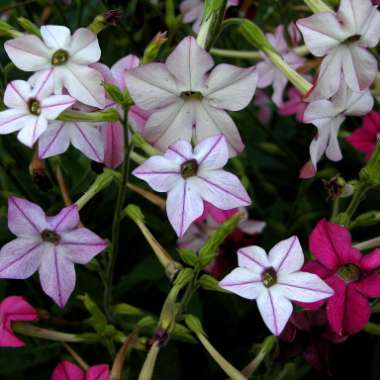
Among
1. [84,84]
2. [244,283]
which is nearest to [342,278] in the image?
[244,283]

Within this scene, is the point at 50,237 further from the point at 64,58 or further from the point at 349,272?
the point at 349,272

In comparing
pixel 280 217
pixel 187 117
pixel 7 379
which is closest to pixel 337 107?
pixel 187 117

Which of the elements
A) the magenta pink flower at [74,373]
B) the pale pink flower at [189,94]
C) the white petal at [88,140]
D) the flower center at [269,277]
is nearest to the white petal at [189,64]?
the pale pink flower at [189,94]

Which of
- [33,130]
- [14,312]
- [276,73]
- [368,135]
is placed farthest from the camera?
[276,73]

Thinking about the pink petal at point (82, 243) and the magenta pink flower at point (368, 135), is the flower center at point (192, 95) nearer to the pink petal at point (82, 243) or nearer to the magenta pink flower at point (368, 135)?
the pink petal at point (82, 243)

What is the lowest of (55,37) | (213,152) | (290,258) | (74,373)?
(74,373)

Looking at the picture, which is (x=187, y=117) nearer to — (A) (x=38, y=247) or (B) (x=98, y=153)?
(B) (x=98, y=153)
